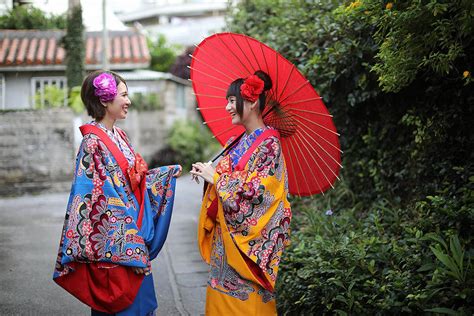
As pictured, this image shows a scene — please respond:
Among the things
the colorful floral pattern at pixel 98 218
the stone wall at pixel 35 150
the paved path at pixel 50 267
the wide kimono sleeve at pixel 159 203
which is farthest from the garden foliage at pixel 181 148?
the colorful floral pattern at pixel 98 218

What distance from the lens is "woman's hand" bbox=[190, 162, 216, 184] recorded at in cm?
343

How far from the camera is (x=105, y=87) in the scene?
358cm

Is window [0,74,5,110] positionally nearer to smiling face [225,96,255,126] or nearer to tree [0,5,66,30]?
tree [0,5,66,30]

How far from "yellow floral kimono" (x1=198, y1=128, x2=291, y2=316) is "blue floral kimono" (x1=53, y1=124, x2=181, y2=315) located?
0.51m

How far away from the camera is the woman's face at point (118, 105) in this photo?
12.0 ft

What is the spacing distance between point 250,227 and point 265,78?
89 centimetres

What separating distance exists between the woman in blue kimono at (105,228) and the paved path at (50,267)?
1.49 meters

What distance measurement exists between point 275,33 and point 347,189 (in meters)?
2.17

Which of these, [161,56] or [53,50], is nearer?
[53,50]

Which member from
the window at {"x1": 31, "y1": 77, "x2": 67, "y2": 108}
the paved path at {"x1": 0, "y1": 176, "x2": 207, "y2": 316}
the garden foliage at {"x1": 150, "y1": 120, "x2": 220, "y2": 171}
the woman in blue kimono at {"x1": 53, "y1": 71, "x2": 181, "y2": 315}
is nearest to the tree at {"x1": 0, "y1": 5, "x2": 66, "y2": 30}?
the window at {"x1": 31, "y1": 77, "x2": 67, "y2": 108}

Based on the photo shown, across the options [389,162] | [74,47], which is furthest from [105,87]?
[74,47]

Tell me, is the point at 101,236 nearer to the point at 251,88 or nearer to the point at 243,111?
the point at 243,111

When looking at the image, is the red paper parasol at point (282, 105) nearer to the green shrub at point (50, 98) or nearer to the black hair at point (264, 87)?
the black hair at point (264, 87)

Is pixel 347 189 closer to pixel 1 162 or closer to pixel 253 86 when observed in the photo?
pixel 253 86
